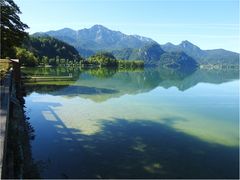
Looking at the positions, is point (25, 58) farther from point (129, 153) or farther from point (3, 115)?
point (3, 115)

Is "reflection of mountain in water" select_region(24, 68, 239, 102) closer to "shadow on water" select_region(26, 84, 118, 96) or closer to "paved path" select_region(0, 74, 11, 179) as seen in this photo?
"shadow on water" select_region(26, 84, 118, 96)

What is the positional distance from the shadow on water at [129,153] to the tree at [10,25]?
16.5 meters

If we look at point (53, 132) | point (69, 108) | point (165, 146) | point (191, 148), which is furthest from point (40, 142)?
point (69, 108)

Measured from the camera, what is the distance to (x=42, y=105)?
3878 cm

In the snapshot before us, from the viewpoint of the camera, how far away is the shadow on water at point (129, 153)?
57.9 ft

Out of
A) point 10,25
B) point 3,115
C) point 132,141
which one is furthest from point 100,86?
point 3,115

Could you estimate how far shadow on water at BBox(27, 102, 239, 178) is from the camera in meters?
17.6

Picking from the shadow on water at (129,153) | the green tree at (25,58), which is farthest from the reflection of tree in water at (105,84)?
the shadow on water at (129,153)

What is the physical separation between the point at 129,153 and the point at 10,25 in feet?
87.5

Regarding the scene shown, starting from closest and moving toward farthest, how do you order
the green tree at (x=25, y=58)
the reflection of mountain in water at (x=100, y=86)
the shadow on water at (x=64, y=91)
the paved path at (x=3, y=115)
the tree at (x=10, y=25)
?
the paved path at (x=3, y=115)
the tree at (x=10, y=25)
the shadow on water at (x=64, y=91)
the reflection of mountain in water at (x=100, y=86)
the green tree at (x=25, y=58)

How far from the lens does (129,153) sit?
819 inches

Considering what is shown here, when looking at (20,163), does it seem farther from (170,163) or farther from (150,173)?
(170,163)

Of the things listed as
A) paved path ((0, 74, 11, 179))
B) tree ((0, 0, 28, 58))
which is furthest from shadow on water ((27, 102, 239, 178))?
tree ((0, 0, 28, 58))

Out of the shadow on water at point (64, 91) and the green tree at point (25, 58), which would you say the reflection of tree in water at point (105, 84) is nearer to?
the shadow on water at point (64, 91)
